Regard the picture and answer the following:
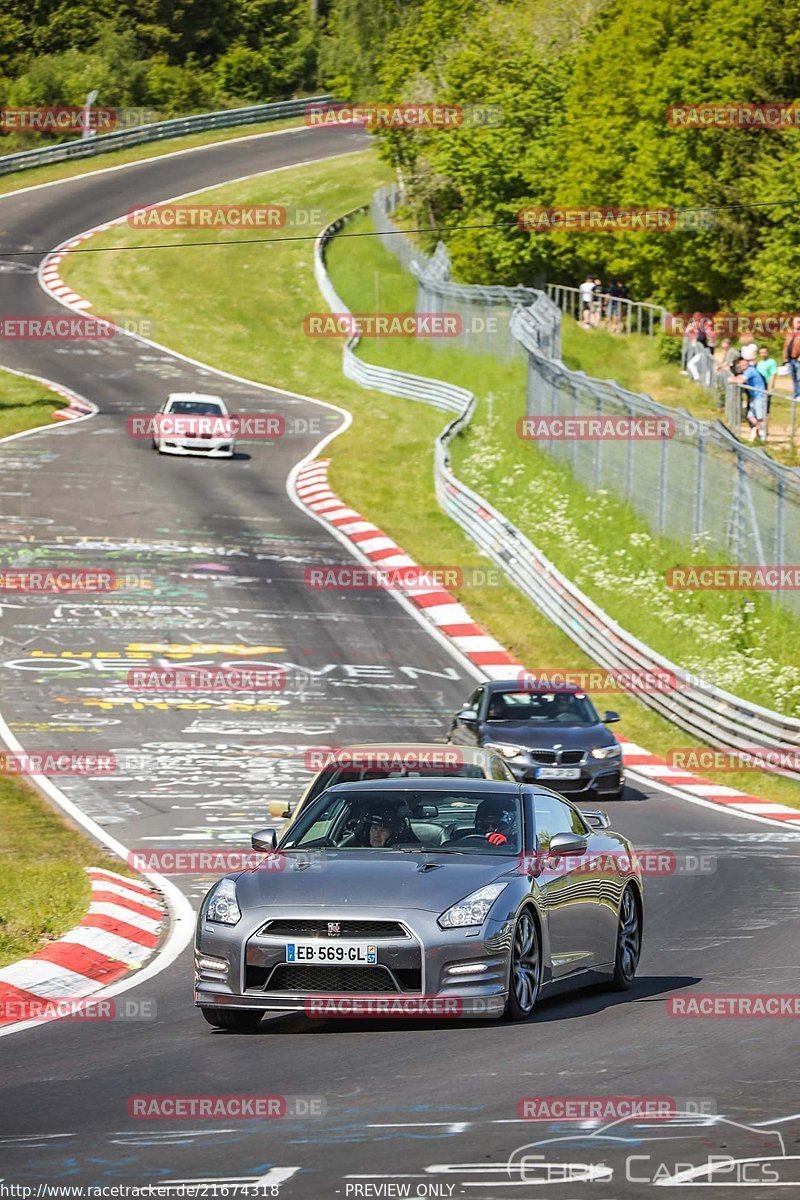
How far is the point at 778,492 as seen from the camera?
88.8 ft

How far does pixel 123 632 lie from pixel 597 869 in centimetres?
2057

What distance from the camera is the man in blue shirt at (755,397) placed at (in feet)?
108

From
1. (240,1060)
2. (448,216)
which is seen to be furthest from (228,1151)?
(448,216)

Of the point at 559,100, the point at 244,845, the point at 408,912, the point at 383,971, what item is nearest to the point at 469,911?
the point at 408,912

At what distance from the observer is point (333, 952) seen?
980 centimetres

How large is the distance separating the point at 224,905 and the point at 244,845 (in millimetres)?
8552

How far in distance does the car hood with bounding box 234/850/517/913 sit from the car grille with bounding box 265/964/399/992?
316 millimetres

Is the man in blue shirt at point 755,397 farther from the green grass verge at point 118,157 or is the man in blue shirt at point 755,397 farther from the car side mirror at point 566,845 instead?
the green grass verge at point 118,157

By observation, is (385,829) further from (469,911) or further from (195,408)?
(195,408)

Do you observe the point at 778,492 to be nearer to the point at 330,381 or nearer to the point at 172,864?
the point at 172,864

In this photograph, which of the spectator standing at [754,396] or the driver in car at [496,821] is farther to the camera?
the spectator standing at [754,396]

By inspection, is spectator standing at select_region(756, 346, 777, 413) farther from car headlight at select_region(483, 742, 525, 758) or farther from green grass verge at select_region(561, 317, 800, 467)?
car headlight at select_region(483, 742, 525, 758)

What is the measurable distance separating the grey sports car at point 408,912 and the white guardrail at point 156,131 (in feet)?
249

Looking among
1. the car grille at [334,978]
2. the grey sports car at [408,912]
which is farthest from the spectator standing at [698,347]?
the car grille at [334,978]
